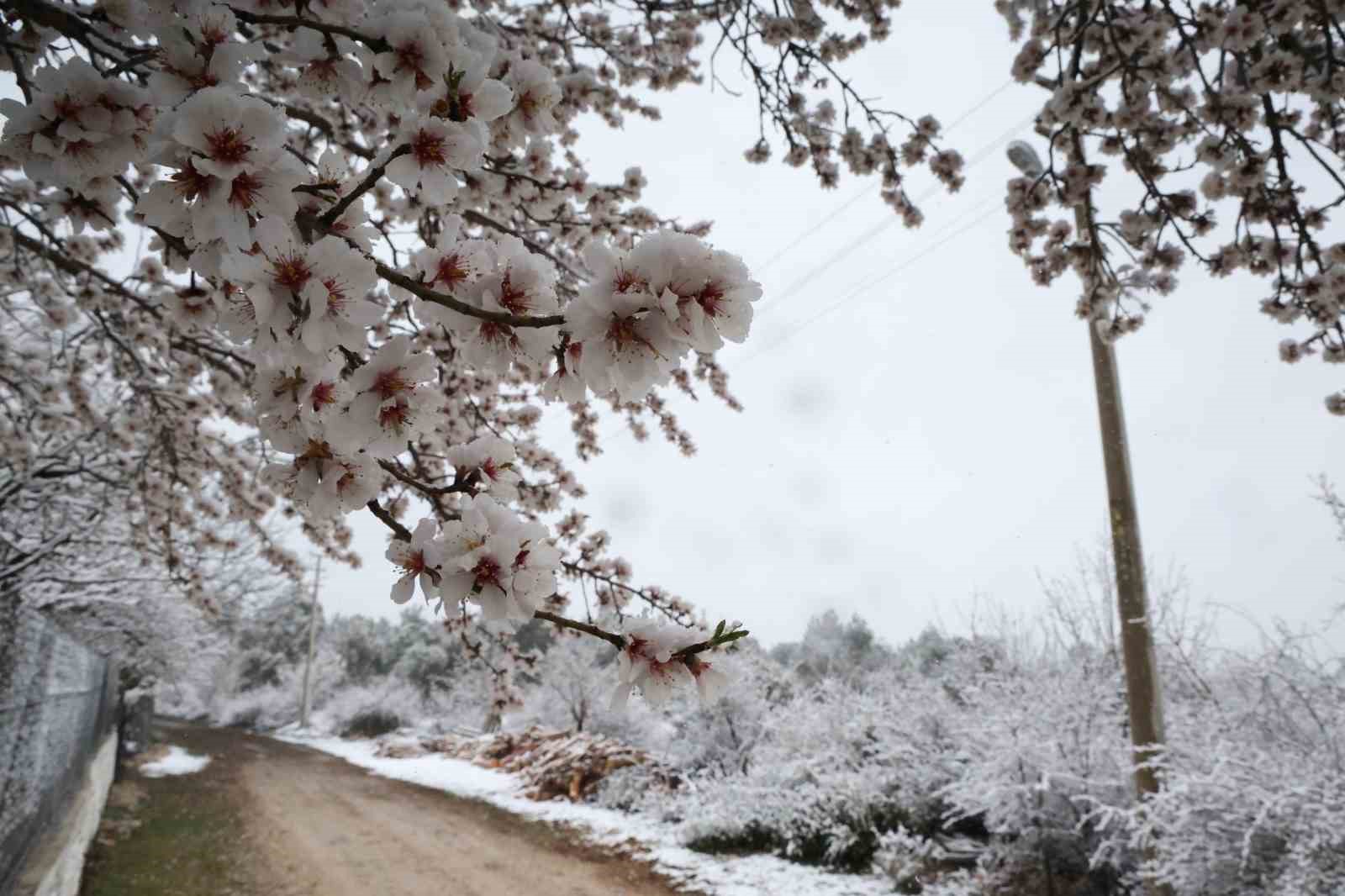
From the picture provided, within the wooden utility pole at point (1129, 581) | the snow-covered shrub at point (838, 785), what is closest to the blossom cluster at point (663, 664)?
the wooden utility pole at point (1129, 581)

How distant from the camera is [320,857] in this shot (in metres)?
6.50

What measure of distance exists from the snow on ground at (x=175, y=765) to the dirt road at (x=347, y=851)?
61.3 inches

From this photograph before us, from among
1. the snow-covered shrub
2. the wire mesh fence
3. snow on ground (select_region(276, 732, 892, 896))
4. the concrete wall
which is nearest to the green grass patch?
the concrete wall

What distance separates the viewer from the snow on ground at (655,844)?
17.7ft

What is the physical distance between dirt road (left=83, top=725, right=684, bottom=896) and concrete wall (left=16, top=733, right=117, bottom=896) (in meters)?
0.33

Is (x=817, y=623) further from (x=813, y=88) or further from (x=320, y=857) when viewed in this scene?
(x=813, y=88)

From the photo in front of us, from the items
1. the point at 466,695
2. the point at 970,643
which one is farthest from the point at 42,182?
the point at 466,695

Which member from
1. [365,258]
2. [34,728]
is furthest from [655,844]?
[365,258]

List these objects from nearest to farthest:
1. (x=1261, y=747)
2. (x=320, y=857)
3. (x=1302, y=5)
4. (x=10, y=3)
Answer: (x=10, y=3)
(x=1302, y=5)
(x=1261, y=747)
(x=320, y=857)

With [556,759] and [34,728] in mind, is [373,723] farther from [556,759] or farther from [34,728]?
[34,728]

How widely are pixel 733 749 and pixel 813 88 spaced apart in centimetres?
805

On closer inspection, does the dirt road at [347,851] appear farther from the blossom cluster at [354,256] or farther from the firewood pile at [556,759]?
the blossom cluster at [354,256]

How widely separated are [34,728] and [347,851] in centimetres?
343

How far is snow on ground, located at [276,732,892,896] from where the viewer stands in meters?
5.39
